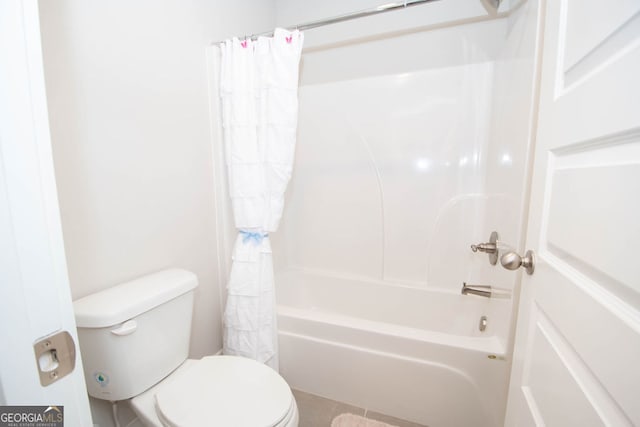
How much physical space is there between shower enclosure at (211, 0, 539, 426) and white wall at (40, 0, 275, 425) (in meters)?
0.17

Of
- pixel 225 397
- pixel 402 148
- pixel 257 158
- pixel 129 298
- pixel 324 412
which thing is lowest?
pixel 324 412

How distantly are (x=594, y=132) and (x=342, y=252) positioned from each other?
169 cm

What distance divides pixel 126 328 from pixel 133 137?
0.72 metres

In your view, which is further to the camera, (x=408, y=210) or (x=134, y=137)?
(x=408, y=210)

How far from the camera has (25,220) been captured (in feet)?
1.16

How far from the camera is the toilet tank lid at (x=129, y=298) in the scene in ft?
2.74

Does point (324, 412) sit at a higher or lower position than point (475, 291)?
lower

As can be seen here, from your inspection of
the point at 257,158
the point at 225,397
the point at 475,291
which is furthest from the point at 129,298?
the point at 475,291

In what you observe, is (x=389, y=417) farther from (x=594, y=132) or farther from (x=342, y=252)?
(x=594, y=132)

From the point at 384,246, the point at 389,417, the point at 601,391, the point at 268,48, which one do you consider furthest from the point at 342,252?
the point at 601,391

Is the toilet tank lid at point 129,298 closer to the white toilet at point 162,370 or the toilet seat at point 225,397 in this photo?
the white toilet at point 162,370

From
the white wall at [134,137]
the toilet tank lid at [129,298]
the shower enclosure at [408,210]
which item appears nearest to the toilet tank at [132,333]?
the toilet tank lid at [129,298]

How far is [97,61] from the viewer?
969 millimetres

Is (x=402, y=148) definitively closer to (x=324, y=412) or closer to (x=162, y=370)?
(x=324, y=412)
